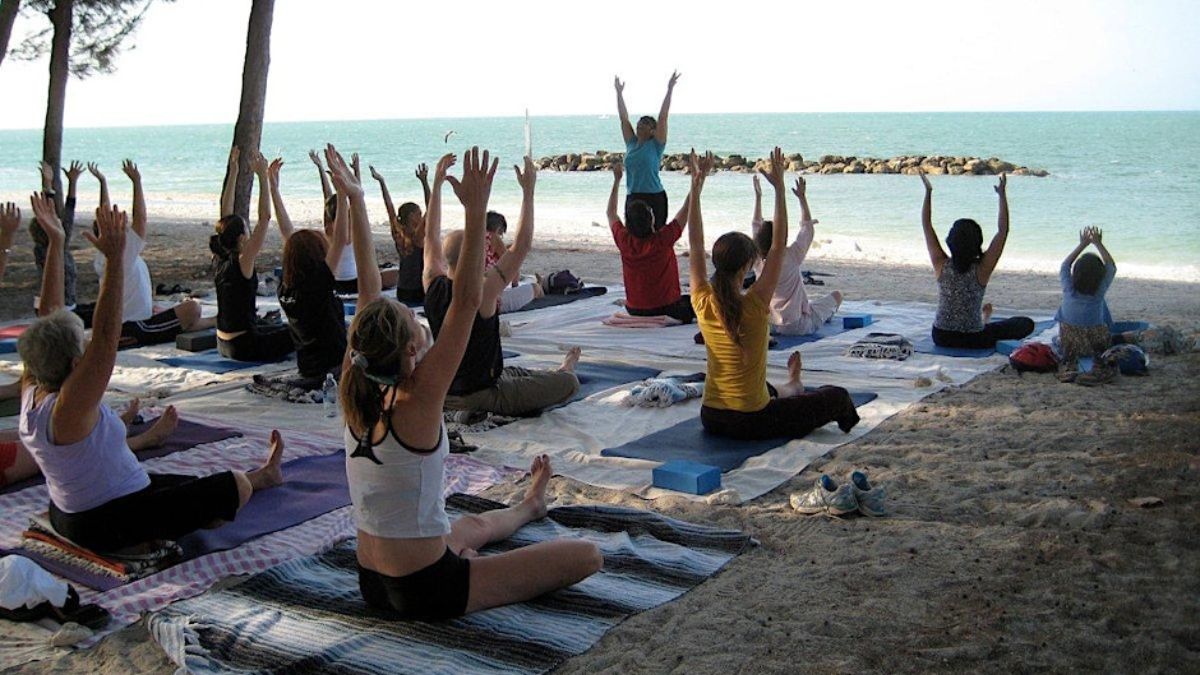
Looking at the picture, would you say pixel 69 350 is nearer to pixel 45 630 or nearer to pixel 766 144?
pixel 45 630

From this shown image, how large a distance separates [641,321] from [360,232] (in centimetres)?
446

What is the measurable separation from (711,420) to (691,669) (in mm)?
2487

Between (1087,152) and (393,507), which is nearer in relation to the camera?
(393,507)

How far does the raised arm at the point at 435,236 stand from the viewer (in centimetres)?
578

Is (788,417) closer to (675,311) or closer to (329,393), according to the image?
(329,393)

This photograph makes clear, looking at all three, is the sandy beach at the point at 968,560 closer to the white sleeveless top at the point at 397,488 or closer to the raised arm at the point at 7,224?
the white sleeveless top at the point at 397,488

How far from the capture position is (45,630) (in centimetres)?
356

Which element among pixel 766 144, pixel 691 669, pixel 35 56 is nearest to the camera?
pixel 691 669

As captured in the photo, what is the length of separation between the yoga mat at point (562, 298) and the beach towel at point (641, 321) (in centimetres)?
114

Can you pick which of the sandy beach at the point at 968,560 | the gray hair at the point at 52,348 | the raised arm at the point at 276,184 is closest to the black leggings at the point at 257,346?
the raised arm at the point at 276,184

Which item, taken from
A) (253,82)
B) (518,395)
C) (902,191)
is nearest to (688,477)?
(518,395)

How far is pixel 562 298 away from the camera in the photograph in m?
10.2

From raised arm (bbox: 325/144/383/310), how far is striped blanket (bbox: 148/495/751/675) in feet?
3.24

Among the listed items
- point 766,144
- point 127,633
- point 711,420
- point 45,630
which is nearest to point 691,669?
point 127,633
